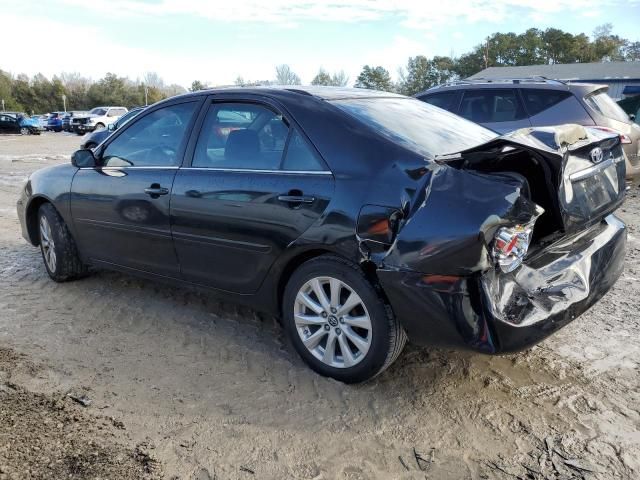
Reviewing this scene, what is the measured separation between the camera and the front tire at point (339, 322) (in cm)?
295

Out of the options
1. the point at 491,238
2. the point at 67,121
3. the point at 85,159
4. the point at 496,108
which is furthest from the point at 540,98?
the point at 67,121

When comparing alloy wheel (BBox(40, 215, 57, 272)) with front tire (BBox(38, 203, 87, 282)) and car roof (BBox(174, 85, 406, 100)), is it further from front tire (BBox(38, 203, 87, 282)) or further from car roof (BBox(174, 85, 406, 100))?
car roof (BBox(174, 85, 406, 100))

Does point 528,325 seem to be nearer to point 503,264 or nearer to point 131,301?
point 503,264

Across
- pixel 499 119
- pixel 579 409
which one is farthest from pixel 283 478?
pixel 499 119

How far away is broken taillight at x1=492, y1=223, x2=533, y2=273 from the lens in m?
2.61

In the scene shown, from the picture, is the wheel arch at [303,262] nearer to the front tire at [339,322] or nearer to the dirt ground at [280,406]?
the front tire at [339,322]

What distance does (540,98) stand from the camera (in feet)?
24.5

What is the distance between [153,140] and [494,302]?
2.78 metres

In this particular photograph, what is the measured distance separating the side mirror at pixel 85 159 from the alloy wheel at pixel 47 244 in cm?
75

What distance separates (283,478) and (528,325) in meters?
1.34

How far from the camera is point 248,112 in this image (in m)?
3.63

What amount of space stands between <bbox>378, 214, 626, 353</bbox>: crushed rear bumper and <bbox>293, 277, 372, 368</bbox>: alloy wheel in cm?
29

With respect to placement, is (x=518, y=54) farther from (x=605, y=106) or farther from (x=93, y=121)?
(x=605, y=106)

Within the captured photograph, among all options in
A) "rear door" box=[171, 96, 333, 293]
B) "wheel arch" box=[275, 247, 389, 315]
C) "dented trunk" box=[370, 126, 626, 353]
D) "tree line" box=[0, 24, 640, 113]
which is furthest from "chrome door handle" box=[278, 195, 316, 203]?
"tree line" box=[0, 24, 640, 113]
